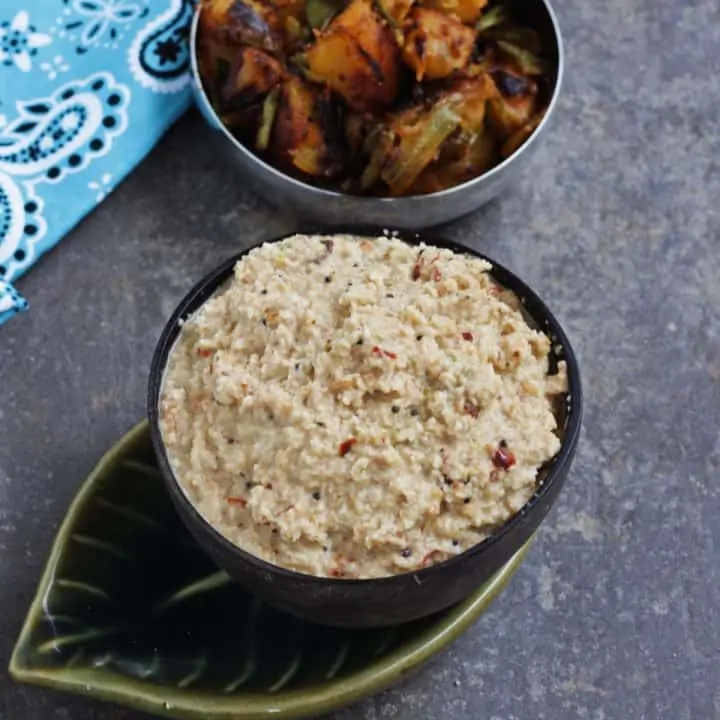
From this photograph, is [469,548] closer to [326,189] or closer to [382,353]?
[382,353]

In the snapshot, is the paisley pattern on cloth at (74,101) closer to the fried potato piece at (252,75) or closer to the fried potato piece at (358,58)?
the fried potato piece at (252,75)

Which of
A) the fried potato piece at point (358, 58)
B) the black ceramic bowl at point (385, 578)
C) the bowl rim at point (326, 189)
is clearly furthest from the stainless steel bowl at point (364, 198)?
the black ceramic bowl at point (385, 578)

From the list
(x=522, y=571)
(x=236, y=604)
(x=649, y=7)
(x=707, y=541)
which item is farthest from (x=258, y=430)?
(x=649, y=7)

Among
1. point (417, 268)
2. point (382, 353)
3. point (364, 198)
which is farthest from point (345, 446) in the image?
point (364, 198)

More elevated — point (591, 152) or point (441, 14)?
point (441, 14)

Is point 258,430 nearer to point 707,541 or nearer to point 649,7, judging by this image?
point 707,541
